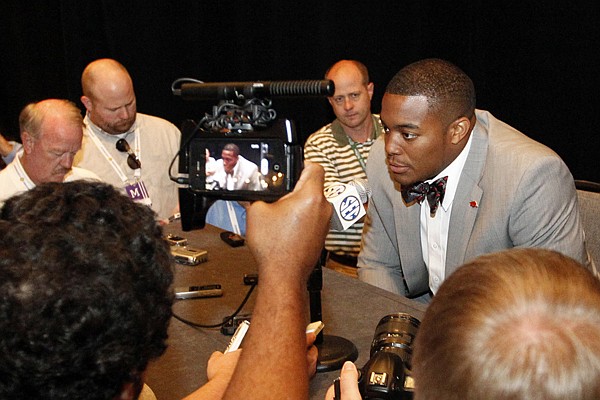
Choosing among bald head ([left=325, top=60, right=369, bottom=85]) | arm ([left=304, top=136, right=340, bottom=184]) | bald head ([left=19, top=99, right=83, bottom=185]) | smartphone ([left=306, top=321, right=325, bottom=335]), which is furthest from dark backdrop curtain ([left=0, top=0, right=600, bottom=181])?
smartphone ([left=306, top=321, right=325, bottom=335])

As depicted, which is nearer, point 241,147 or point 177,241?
point 241,147

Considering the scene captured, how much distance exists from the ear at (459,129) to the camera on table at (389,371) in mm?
1039

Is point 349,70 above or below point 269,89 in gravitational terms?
below

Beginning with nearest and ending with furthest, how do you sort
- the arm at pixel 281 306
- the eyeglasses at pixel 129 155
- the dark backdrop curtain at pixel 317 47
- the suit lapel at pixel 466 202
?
the arm at pixel 281 306 < the suit lapel at pixel 466 202 < the eyeglasses at pixel 129 155 < the dark backdrop curtain at pixel 317 47

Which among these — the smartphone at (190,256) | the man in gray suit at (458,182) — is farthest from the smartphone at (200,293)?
the man in gray suit at (458,182)

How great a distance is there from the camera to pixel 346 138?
12.1 feet

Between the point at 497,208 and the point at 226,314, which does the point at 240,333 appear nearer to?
the point at 226,314

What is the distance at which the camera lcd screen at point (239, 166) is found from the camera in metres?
1.35

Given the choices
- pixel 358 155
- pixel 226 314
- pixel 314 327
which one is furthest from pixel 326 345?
pixel 358 155

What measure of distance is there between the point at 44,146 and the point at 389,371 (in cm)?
221

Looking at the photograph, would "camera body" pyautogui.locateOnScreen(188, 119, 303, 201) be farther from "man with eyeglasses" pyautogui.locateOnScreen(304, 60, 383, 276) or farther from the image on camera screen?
"man with eyeglasses" pyautogui.locateOnScreen(304, 60, 383, 276)

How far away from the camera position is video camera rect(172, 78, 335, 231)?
136cm

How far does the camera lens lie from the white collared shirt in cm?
89

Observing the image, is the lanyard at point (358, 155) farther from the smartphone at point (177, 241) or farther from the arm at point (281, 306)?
the arm at point (281, 306)
